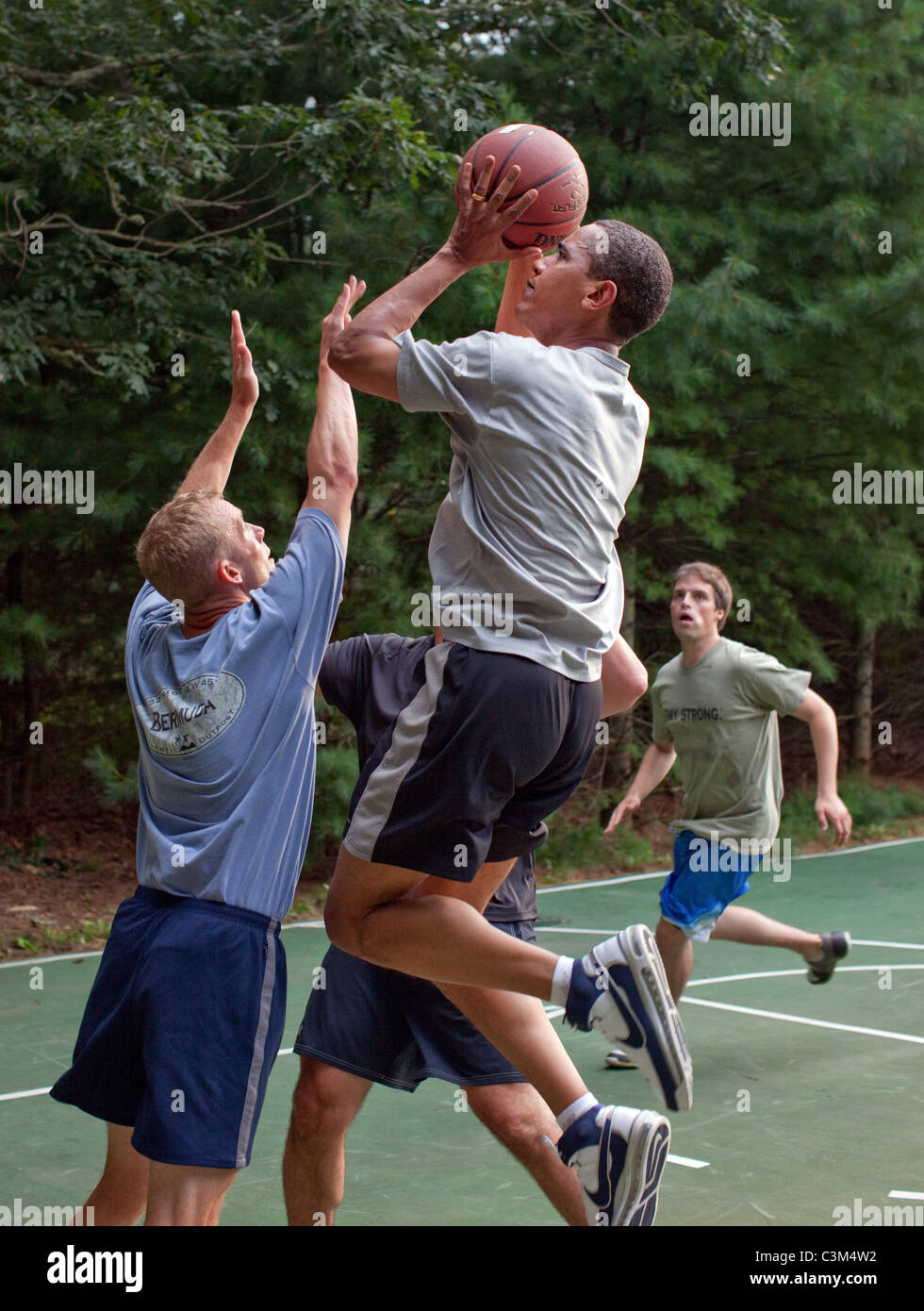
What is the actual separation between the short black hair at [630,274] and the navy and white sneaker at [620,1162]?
1716 mm

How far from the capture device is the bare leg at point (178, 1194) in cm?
253

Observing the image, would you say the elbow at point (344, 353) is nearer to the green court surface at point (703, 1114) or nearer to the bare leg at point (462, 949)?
the bare leg at point (462, 949)

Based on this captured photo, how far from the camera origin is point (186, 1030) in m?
2.57

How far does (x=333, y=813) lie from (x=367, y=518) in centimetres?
219

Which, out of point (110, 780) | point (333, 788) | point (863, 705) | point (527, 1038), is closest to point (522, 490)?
point (527, 1038)

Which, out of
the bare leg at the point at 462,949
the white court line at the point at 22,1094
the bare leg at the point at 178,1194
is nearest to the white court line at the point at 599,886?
the white court line at the point at 22,1094

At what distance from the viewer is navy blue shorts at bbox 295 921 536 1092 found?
135 inches

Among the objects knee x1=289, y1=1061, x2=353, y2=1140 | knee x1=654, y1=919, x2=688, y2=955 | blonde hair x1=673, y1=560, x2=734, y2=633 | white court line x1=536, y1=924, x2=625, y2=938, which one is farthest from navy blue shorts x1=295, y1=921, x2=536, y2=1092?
white court line x1=536, y1=924, x2=625, y2=938

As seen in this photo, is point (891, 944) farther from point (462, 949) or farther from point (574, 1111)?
point (462, 949)

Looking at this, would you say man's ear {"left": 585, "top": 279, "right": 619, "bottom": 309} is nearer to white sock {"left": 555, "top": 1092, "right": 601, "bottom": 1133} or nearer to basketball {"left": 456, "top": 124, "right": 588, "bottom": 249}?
basketball {"left": 456, "top": 124, "right": 588, "bottom": 249}

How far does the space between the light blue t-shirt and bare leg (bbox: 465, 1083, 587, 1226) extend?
3.41 ft

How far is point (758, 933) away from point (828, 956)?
1.01 ft

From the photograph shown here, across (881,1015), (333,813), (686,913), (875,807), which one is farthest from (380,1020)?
(875,807)
